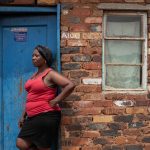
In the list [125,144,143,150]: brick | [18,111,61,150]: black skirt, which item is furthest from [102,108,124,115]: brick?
[18,111,61,150]: black skirt

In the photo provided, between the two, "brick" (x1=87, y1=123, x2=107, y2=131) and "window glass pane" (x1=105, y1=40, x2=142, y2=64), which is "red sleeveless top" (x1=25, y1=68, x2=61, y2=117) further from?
"window glass pane" (x1=105, y1=40, x2=142, y2=64)

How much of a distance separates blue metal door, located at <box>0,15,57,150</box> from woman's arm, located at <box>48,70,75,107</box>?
2.31 feet

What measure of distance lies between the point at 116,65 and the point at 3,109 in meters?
1.61

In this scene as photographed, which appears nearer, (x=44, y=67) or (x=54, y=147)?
(x=44, y=67)

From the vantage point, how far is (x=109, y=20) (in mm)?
6066

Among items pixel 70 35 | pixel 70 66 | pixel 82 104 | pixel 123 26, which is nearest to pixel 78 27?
pixel 70 35

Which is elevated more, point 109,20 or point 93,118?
point 109,20

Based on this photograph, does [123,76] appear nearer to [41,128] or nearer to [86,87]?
[86,87]

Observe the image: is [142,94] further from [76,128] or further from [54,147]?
[54,147]

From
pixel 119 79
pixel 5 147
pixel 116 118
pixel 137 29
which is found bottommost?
pixel 5 147

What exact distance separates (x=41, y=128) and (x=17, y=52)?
3.95ft

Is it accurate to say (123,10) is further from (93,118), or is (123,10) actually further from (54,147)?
(54,147)

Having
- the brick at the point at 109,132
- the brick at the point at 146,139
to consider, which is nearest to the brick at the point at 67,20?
the brick at the point at 109,132

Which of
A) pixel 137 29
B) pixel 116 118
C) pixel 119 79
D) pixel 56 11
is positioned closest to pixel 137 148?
pixel 116 118
